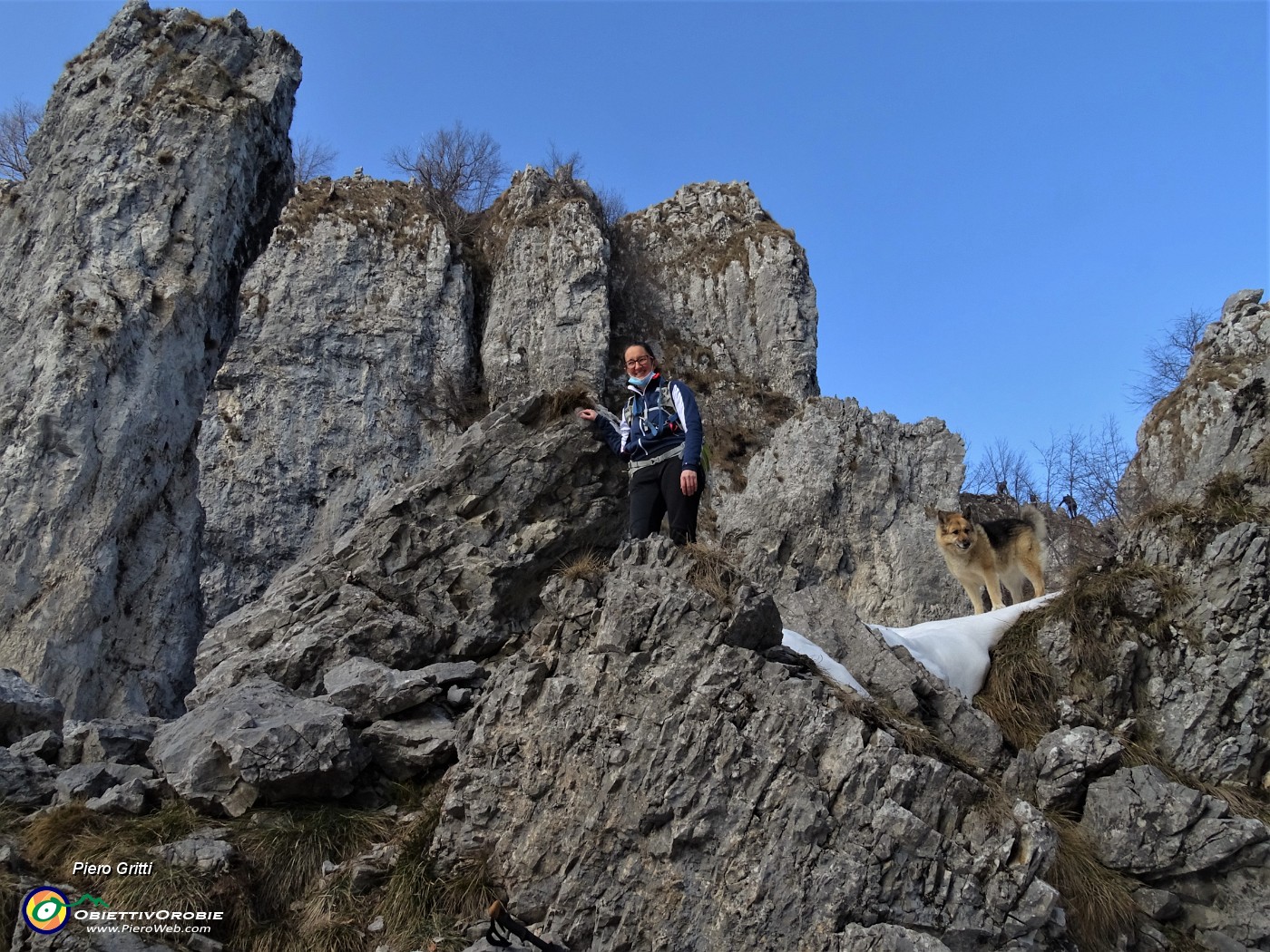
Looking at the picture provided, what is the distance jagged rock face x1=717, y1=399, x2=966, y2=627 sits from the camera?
17.3m

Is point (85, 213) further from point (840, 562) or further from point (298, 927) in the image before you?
point (298, 927)

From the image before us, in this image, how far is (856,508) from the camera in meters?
18.0

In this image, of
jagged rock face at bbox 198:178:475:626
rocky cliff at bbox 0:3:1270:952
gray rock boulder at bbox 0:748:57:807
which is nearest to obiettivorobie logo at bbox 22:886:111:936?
rocky cliff at bbox 0:3:1270:952

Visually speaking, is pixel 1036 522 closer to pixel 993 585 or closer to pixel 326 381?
pixel 993 585

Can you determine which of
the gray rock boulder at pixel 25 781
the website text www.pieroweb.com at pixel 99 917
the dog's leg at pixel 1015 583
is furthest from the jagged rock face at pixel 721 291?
the website text www.pieroweb.com at pixel 99 917

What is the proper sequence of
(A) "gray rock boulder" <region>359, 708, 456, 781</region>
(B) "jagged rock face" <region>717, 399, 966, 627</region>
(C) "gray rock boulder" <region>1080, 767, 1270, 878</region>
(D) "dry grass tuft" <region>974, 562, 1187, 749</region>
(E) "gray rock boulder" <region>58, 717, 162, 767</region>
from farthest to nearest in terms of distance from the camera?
(B) "jagged rock face" <region>717, 399, 966, 627</region>
(D) "dry grass tuft" <region>974, 562, 1187, 749</region>
(E) "gray rock boulder" <region>58, 717, 162, 767</region>
(A) "gray rock boulder" <region>359, 708, 456, 781</region>
(C) "gray rock boulder" <region>1080, 767, 1270, 878</region>

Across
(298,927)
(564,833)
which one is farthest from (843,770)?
(298,927)

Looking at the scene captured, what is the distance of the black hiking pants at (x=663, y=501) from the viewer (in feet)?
24.7

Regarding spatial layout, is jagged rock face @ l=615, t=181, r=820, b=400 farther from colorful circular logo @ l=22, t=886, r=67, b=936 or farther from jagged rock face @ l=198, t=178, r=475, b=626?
colorful circular logo @ l=22, t=886, r=67, b=936

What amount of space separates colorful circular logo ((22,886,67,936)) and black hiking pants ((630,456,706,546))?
4.71m

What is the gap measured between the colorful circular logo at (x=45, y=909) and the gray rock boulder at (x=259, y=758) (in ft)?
3.53

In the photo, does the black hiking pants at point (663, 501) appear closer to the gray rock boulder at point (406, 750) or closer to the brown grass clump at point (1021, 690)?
the gray rock boulder at point (406, 750)

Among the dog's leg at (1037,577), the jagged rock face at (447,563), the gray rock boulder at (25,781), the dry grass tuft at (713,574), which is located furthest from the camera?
the dog's leg at (1037,577)

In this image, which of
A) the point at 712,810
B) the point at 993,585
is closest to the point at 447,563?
the point at 712,810
